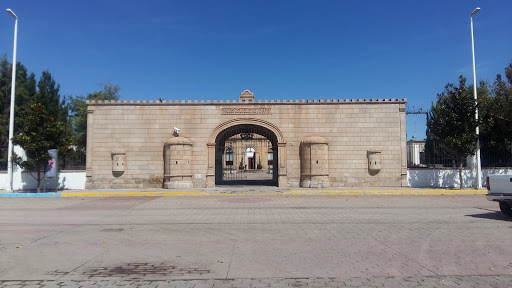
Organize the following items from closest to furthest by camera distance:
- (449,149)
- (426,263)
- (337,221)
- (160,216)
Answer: (426,263) → (337,221) → (160,216) → (449,149)

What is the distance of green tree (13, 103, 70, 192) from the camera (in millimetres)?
18078

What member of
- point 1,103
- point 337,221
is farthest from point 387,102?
point 1,103

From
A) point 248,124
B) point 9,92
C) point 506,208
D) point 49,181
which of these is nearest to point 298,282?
point 506,208

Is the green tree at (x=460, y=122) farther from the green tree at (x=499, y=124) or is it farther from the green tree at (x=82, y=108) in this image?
the green tree at (x=82, y=108)

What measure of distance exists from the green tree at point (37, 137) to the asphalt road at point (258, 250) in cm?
844

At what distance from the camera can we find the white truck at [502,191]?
9828 millimetres

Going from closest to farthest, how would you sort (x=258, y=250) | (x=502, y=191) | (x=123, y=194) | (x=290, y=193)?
(x=258, y=250)
(x=502, y=191)
(x=123, y=194)
(x=290, y=193)

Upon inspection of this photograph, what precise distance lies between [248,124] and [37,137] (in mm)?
11195

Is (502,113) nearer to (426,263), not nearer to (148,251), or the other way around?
(426,263)

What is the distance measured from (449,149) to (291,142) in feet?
28.6

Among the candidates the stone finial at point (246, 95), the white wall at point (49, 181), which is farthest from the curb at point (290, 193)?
the stone finial at point (246, 95)

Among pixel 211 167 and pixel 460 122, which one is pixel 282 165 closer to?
pixel 211 167

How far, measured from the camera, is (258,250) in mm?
6363

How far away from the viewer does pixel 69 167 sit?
866 inches
